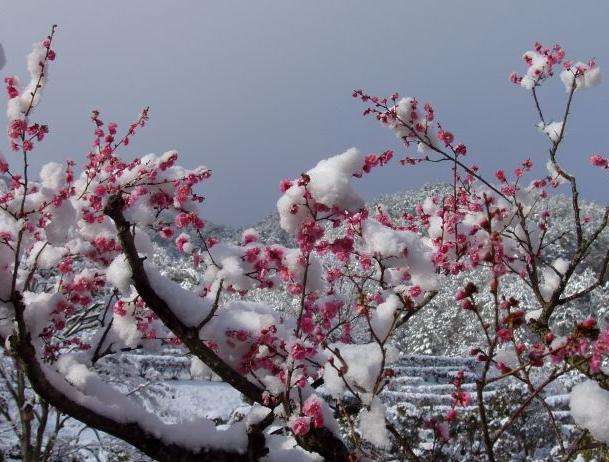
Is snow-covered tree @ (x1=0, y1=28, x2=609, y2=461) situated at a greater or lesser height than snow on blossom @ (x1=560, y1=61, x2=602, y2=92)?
lesser

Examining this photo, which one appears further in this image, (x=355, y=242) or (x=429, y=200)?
(x=429, y=200)

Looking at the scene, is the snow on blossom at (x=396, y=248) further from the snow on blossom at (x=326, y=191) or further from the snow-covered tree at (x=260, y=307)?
the snow on blossom at (x=326, y=191)

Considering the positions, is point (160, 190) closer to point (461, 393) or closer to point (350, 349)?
point (350, 349)

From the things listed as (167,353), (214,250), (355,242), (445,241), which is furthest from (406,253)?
(167,353)

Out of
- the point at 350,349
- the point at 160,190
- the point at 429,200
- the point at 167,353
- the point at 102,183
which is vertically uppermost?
the point at 167,353

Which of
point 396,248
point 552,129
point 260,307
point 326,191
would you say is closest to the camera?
point 326,191

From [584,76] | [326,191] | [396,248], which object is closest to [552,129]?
[584,76]

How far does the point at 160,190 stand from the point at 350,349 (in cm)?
158

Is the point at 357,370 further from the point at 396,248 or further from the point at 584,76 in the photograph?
the point at 584,76

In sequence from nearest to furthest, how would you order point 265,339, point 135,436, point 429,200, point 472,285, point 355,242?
point 135,436
point 472,285
point 265,339
point 355,242
point 429,200

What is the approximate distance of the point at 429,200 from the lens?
482cm

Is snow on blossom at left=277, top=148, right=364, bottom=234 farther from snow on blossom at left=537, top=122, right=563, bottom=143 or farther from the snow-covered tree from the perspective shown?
snow on blossom at left=537, top=122, right=563, bottom=143

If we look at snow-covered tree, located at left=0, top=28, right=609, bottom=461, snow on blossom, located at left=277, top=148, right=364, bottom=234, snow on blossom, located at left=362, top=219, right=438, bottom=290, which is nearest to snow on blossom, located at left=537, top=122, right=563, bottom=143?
snow-covered tree, located at left=0, top=28, right=609, bottom=461

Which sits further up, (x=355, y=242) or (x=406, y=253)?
(x=355, y=242)
